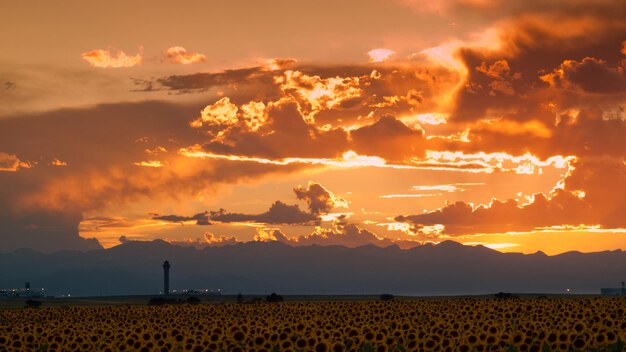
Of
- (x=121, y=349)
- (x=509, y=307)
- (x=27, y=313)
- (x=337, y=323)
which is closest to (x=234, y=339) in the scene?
(x=121, y=349)

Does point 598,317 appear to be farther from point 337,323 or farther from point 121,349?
point 121,349

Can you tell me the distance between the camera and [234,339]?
117 feet

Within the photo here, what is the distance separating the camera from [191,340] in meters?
35.1

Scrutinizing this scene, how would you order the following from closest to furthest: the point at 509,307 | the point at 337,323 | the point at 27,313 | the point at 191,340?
the point at 191,340 < the point at 337,323 < the point at 509,307 < the point at 27,313

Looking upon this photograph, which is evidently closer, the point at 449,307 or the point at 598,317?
the point at 598,317

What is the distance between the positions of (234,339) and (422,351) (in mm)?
7813

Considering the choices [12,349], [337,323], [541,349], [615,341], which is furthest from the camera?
[337,323]

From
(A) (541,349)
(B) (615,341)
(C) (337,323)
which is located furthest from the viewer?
(C) (337,323)

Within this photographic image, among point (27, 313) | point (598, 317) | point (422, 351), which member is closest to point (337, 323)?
point (598, 317)

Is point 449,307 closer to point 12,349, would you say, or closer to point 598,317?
point 598,317

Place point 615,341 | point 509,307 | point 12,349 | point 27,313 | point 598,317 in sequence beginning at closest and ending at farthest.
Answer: point 615,341 → point 12,349 → point 598,317 → point 509,307 → point 27,313

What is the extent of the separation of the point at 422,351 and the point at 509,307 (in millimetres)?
28278

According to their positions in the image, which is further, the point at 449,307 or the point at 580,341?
the point at 449,307

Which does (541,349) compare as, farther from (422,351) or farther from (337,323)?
(337,323)
